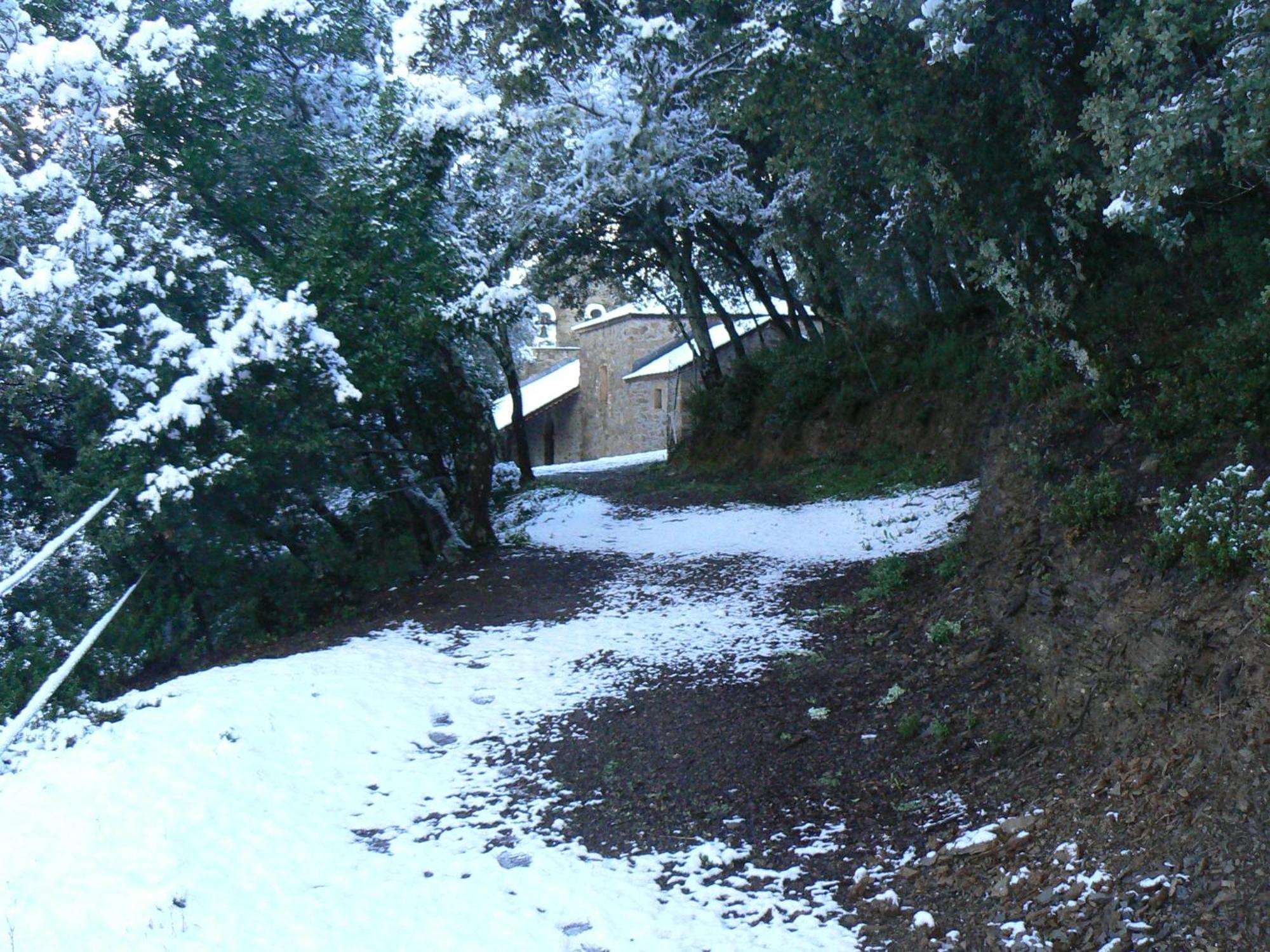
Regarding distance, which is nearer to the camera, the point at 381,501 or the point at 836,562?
the point at 836,562

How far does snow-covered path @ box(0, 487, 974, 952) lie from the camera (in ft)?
14.2

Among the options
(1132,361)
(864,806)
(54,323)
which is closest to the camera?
(864,806)

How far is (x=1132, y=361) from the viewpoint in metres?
7.41

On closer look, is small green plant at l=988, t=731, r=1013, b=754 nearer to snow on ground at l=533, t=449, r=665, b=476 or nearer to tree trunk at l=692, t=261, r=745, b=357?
tree trunk at l=692, t=261, r=745, b=357

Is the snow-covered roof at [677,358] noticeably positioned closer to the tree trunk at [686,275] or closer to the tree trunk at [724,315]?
the tree trunk at [724,315]

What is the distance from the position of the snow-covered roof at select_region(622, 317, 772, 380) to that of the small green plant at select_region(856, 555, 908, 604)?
22007 mm

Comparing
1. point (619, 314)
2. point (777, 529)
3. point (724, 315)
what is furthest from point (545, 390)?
point (777, 529)

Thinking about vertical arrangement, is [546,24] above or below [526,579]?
above

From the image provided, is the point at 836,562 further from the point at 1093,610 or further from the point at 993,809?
the point at 993,809

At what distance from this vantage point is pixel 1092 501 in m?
6.14

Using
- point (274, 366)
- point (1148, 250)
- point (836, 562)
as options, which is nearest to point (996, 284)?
point (1148, 250)

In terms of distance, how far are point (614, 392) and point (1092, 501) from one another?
30.6m

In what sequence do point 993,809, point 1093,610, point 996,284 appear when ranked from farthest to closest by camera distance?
1. point 996,284
2. point 1093,610
3. point 993,809

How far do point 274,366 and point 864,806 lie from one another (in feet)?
21.2
